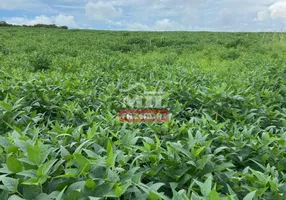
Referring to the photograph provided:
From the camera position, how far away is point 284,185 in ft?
4.22

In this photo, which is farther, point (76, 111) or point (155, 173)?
point (76, 111)

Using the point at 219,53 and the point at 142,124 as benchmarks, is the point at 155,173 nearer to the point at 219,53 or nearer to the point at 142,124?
the point at 142,124

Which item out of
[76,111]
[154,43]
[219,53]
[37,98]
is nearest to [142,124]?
[76,111]

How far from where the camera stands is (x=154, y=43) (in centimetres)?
1209

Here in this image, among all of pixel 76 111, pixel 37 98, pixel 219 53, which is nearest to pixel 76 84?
pixel 37 98

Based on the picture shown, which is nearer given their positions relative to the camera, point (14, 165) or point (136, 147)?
point (14, 165)

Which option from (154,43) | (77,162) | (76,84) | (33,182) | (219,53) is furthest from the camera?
(154,43)

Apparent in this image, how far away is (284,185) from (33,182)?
100 centimetres

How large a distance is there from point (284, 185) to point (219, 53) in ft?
25.3

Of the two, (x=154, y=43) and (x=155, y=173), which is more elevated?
(x=154, y=43)

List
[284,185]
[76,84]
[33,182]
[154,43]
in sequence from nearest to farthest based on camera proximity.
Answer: [33,182] → [284,185] → [76,84] → [154,43]

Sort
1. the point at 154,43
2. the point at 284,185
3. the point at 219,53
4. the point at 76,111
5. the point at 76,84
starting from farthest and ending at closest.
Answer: the point at 154,43 < the point at 219,53 < the point at 76,84 < the point at 76,111 < the point at 284,185

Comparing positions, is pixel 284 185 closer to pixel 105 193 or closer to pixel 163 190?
pixel 163 190

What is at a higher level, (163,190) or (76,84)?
(76,84)
